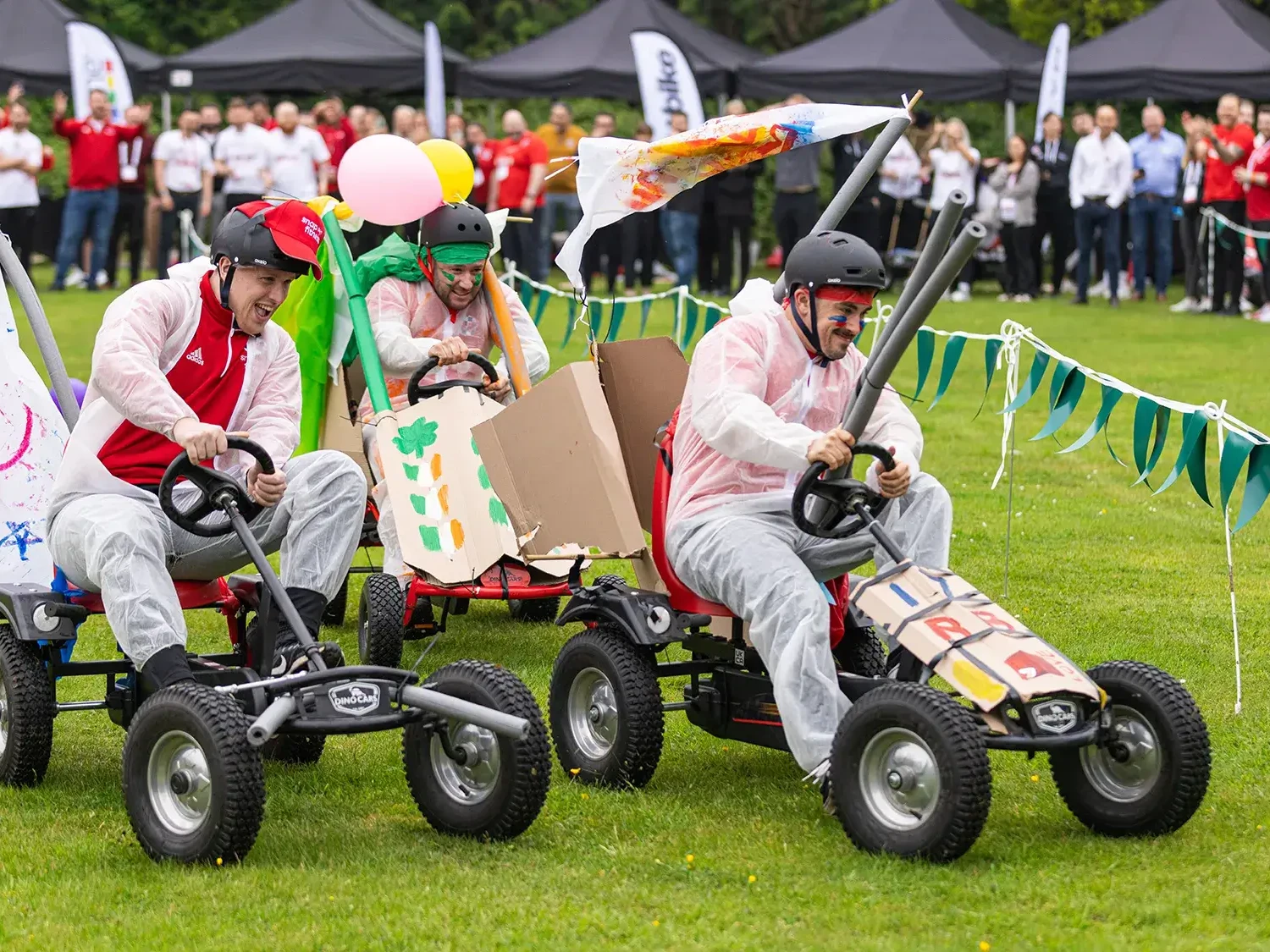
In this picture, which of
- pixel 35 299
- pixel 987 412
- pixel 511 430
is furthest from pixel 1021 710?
pixel 987 412

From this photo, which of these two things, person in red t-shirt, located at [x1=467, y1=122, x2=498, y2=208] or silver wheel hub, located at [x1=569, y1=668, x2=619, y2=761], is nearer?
silver wheel hub, located at [x1=569, y1=668, x2=619, y2=761]

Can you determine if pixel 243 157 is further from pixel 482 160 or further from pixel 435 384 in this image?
pixel 435 384

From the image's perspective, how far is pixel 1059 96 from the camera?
22344 millimetres

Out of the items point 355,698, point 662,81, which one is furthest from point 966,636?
point 662,81

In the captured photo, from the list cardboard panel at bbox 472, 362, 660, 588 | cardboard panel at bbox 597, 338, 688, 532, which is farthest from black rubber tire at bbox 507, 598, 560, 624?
cardboard panel at bbox 597, 338, 688, 532

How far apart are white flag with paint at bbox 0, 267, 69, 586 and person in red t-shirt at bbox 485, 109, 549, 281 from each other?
15.4 meters

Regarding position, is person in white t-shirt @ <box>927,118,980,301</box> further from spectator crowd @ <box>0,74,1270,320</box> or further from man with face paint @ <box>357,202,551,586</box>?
man with face paint @ <box>357,202,551,586</box>

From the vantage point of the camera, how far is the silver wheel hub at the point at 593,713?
551 centimetres

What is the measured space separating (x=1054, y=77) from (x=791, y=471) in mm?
18028

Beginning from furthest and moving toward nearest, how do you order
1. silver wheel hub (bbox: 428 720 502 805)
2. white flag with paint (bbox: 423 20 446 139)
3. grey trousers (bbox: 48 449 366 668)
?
white flag with paint (bbox: 423 20 446 139) → grey trousers (bbox: 48 449 366 668) → silver wheel hub (bbox: 428 720 502 805)

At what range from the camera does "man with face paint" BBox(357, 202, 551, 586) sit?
294 inches

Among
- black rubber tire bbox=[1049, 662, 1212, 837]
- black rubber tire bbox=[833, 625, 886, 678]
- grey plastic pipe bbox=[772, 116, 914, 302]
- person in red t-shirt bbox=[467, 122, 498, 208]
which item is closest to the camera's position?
black rubber tire bbox=[1049, 662, 1212, 837]

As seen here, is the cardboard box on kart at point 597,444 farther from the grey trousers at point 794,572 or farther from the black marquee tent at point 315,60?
the black marquee tent at point 315,60

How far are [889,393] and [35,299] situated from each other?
2749 mm
